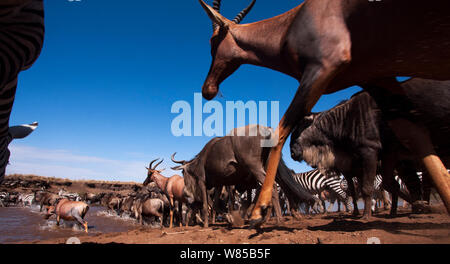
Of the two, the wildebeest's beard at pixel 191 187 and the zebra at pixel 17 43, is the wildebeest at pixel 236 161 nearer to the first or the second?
the wildebeest's beard at pixel 191 187

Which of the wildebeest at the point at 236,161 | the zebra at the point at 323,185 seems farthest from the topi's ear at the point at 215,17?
the zebra at the point at 323,185

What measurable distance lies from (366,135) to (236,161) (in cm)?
310

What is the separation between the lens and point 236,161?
631 centimetres

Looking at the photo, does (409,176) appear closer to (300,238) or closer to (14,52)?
(300,238)

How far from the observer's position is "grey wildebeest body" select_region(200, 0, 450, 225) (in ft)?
5.65

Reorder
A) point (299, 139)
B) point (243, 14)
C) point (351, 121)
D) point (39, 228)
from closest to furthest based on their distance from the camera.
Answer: point (243, 14)
point (351, 121)
point (299, 139)
point (39, 228)

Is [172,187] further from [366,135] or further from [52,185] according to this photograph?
[52,185]

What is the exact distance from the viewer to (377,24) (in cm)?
181

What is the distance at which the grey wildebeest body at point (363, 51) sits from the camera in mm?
1721

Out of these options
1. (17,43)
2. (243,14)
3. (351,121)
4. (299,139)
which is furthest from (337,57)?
(299,139)

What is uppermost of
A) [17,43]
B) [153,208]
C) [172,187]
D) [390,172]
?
[17,43]

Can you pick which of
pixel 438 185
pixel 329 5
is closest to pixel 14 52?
pixel 329 5
